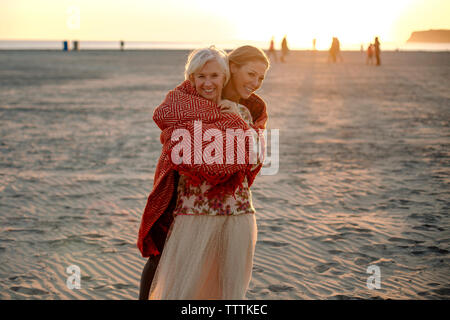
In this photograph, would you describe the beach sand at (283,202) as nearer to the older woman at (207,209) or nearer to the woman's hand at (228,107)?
the older woman at (207,209)

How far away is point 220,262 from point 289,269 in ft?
7.49

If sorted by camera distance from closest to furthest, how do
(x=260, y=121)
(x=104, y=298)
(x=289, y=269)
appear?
(x=260, y=121) → (x=104, y=298) → (x=289, y=269)

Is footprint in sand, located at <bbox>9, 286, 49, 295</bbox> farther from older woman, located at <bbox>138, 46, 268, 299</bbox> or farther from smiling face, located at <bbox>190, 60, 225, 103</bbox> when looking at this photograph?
smiling face, located at <bbox>190, 60, 225, 103</bbox>

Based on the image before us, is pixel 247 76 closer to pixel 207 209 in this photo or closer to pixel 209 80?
pixel 209 80

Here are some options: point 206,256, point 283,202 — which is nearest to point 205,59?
point 206,256

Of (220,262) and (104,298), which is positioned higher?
(220,262)

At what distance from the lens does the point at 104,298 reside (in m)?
4.79

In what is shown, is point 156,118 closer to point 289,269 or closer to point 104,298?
point 104,298

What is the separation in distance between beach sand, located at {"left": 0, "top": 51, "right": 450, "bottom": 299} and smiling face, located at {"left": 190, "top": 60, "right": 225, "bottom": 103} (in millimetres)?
2187

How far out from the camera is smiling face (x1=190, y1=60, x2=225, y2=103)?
3205 millimetres

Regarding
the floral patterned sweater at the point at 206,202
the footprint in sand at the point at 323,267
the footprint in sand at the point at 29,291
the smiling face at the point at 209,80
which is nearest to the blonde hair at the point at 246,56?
the smiling face at the point at 209,80

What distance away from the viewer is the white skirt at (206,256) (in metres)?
3.21

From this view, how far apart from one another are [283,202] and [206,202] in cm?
438

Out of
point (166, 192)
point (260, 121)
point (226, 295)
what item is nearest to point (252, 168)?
point (260, 121)
